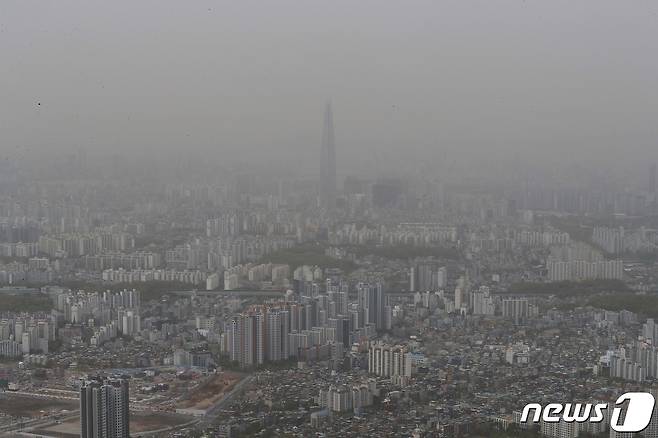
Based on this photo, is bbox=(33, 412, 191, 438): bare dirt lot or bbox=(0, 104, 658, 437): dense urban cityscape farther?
bbox=(0, 104, 658, 437): dense urban cityscape

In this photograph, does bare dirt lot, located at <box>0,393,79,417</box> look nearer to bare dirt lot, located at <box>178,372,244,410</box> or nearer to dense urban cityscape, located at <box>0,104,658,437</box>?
dense urban cityscape, located at <box>0,104,658,437</box>

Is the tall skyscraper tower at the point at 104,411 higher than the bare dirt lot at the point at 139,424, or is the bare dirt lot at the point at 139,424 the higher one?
the tall skyscraper tower at the point at 104,411

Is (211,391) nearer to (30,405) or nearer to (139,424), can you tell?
(139,424)

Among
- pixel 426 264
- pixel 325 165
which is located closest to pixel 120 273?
pixel 325 165

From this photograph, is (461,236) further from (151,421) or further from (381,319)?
(151,421)

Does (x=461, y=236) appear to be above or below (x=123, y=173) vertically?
below

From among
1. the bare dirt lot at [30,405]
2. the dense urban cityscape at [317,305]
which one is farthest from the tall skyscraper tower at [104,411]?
the bare dirt lot at [30,405]

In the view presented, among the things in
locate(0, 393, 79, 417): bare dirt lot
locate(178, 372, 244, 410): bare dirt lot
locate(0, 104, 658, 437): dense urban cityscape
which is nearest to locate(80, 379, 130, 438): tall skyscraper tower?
locate(0, 104, 658, 437): dense urban cityscape

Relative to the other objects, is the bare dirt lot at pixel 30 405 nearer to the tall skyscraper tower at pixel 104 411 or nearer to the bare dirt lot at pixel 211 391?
the tall skyscraper tower at pixel 104 411
